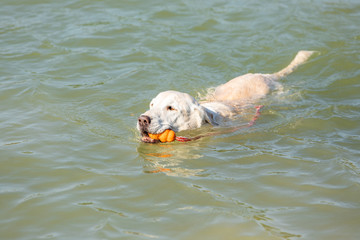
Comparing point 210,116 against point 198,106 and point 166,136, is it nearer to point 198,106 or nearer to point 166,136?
point 198,106

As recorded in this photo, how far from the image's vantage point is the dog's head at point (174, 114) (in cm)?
662

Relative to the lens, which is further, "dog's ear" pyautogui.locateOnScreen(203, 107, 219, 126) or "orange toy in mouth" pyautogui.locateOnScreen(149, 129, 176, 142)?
"dog's ear" pyautogui.locateOnScreen(203, 107, 219, 126)

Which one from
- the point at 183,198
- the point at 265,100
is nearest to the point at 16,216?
the point at 183,198

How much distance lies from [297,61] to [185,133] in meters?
4.46

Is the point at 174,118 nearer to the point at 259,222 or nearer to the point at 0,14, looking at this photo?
the point at 259,222

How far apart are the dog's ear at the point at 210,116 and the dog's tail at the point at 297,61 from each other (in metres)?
3.00

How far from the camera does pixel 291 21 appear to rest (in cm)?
1274

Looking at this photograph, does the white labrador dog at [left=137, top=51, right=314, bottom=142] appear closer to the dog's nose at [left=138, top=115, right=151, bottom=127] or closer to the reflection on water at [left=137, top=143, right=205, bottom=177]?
the dog's nose at [left=138, top=115, right=151, bottom=127]

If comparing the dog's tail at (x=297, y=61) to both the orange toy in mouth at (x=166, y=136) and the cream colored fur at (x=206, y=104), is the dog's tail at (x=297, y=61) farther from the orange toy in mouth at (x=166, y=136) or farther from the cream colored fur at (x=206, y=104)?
the orange toy in mouth at (x=166, y=136)

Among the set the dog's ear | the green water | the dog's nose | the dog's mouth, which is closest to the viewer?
the green water

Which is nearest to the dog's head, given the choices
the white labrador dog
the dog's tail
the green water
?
the white labrador dog

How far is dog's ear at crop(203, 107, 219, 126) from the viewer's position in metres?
7.13

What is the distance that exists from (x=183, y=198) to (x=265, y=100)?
411 cm

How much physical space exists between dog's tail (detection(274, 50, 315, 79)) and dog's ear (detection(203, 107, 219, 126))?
3001 millimetres
